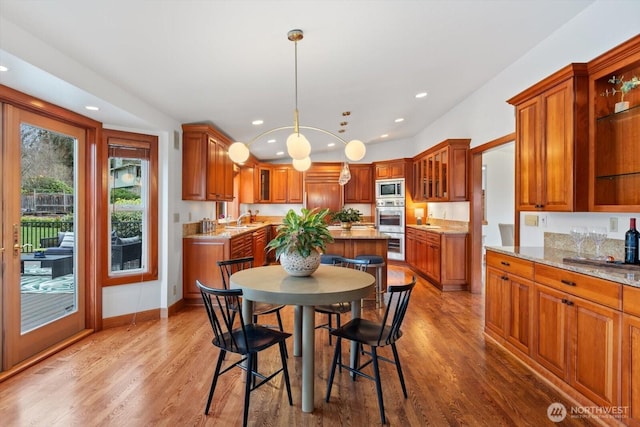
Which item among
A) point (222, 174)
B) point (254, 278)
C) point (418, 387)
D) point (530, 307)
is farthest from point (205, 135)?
point (530, 307)

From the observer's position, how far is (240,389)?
7.96 feet

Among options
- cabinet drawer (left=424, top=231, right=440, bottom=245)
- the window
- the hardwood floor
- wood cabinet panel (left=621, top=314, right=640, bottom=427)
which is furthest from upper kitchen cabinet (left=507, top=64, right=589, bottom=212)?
the window

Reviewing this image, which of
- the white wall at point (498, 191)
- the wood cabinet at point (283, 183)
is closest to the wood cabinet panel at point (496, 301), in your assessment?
the white wall at point (498, 191)

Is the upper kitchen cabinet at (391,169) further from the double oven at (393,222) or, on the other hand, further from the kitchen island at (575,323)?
the kitchen island at (575,323)

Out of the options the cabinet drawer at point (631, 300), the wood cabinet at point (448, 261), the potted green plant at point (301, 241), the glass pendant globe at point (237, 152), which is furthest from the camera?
the wood cabinet at point (448, 261)

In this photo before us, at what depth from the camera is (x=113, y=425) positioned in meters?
2.02

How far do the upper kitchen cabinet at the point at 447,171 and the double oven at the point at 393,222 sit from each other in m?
1.01

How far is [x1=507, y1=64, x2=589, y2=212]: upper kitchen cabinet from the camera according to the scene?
2.51 metres

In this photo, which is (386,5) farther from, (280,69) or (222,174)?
(222,174)

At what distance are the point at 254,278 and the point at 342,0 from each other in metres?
2.07

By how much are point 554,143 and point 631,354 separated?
1.64m

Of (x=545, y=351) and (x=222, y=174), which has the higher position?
→ (x=222, y=174)

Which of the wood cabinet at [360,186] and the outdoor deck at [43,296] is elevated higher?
the wood cabinet at [360,186]

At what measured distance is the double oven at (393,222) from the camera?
738 centimetres
